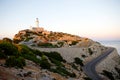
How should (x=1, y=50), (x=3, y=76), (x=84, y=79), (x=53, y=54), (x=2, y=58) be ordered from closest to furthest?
(x=3, y=76) < (x=2, y=58) < (x=1, y=50) < (x=84, y=79) < (x=53, y=54)

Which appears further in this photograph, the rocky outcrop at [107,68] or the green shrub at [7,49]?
the rocky outcrop at [107,68]

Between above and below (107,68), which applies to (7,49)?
above

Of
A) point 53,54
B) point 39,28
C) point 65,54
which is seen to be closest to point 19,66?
point 53,54

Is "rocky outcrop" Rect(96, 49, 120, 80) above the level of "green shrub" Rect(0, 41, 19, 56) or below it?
below

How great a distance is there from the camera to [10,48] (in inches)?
825

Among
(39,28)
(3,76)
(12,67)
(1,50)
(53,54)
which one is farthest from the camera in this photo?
(39,28)

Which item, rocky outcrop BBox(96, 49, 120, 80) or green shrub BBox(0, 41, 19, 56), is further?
rocky outcrop BBox(96, 49, 120, 80)

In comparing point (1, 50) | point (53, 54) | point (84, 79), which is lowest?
point (84, 79)

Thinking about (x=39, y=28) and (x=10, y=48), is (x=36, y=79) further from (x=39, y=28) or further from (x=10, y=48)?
(x=39, y=28)

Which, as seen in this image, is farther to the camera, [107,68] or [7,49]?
[107,68]

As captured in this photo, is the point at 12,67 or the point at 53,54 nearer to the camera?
the point at 12,67

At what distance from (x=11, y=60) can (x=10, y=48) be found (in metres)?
4.45

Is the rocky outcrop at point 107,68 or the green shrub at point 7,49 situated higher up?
the green shrub at point 7,49

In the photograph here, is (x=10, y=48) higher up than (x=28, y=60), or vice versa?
(x=10, y=48)
